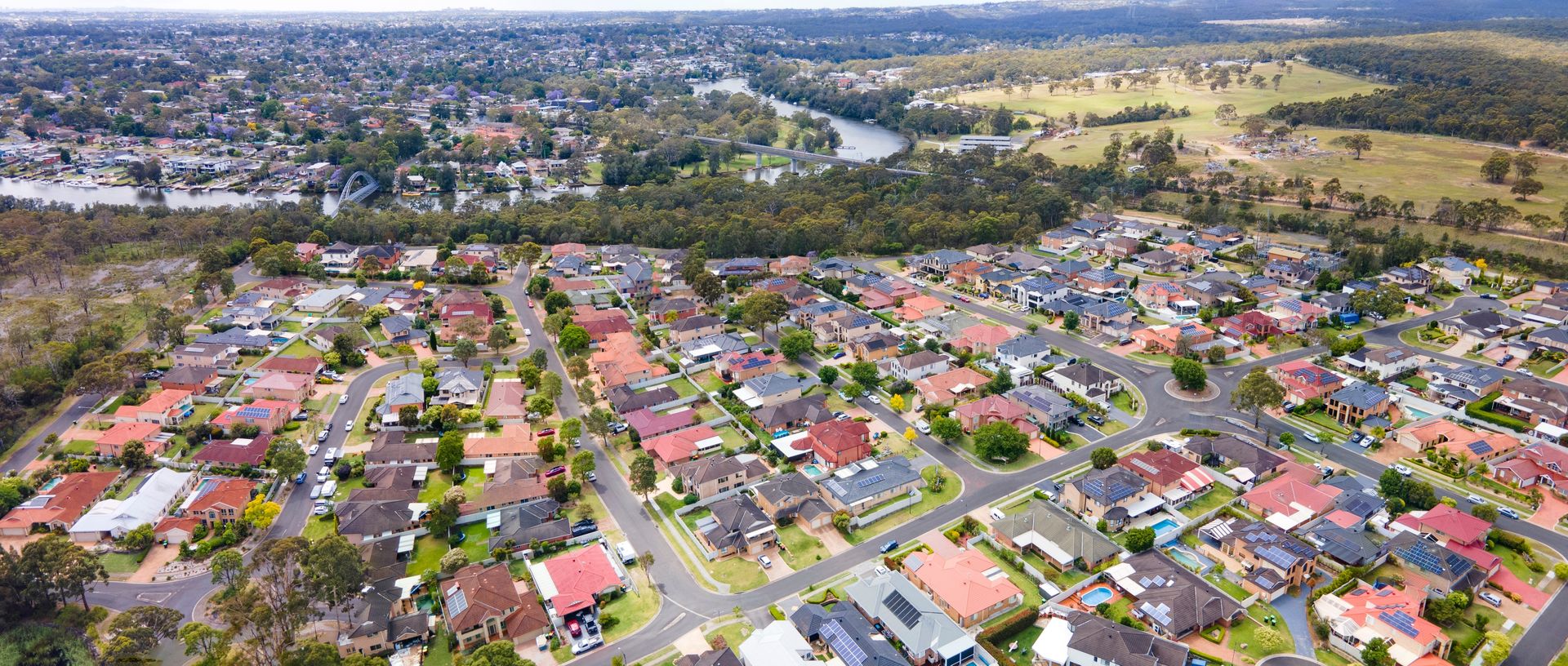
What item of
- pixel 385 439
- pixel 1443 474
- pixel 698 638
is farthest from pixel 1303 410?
pixel 385 439

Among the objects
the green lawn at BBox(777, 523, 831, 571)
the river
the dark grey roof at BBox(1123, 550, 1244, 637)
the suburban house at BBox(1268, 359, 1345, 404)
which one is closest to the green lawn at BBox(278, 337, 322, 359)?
the green lawn at BBox(777, 523, 831, 571)

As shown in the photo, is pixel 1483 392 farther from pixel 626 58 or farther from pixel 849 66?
pixel 626 58

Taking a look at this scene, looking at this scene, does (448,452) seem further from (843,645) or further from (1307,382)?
(1307,382)

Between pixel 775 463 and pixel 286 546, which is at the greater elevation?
pixel 286 546

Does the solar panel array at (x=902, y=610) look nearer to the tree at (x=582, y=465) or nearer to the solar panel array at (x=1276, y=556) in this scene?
the solar panel array at (x=1276, y=556)

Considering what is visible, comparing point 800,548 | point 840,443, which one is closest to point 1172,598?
point 800,548
